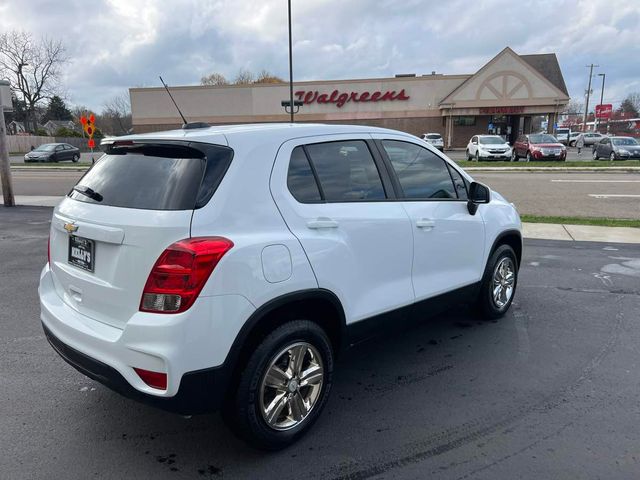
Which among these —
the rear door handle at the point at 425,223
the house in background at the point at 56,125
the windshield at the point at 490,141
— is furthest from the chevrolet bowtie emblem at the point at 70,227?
the house in background at the point at 56,125

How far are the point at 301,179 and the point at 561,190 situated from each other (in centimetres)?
1482

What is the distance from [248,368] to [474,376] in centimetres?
195

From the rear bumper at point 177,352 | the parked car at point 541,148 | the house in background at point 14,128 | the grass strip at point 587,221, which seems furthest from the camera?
the house in background at point 14,128

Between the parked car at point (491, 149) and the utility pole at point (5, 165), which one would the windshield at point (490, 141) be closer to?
the parked car at point (491, 149)

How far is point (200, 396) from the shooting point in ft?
8.06

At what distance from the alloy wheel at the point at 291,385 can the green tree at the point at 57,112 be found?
84.4m

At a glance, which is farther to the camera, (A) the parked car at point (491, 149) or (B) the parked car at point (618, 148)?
(A) the parked car at point (491, 149)

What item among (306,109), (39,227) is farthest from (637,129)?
(39,227)

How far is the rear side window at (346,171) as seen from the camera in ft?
10.1

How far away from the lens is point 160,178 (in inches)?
104

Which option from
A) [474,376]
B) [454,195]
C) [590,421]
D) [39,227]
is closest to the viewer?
[590,421]

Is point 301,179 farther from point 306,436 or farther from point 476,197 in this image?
point 476,197

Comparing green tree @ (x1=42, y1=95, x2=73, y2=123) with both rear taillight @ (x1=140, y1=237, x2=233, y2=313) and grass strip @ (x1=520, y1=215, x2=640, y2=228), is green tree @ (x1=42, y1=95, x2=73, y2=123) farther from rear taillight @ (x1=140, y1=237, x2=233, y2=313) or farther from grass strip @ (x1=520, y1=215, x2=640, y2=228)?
rear taillight @ (x1=140, y1=237, x2=233, y2=313)

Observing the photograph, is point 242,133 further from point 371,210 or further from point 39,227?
point 39,227
